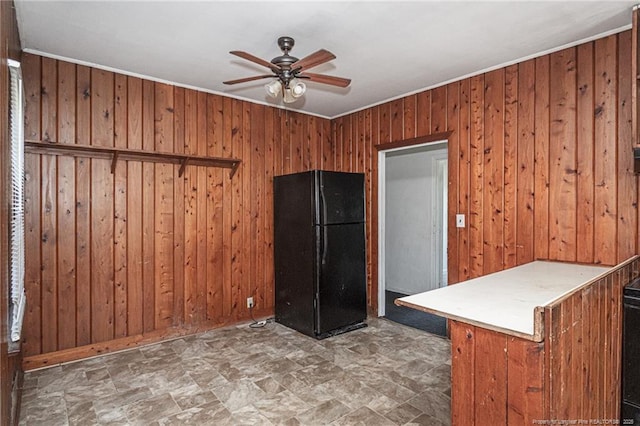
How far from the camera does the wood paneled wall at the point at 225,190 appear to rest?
2646 mm

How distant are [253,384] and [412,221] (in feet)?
11.9

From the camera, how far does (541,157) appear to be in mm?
2898

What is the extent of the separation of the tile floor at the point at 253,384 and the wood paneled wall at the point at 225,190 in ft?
1.51

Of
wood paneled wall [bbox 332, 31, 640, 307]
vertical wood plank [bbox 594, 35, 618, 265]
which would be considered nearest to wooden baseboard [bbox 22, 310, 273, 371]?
wood paneled wall [bbox 332, 31, 640, 307]

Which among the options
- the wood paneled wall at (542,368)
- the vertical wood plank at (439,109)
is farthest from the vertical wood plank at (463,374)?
the vertical wood plank at (439,109)

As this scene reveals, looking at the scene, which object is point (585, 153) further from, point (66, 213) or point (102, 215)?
point (66, 213)

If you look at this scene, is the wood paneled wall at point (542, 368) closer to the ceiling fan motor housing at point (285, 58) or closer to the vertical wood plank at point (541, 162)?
the vertical wood plank at point (541, 162)

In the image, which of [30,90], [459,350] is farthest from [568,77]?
[30,90]

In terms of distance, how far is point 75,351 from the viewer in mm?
3018

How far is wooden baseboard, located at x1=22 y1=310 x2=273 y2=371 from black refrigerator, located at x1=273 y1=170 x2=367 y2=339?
79cm

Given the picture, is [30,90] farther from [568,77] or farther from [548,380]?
[568,77]

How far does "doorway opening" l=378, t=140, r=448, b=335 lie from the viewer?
17.1ft

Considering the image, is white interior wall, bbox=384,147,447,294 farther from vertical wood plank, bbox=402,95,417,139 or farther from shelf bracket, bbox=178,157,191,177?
shelf bracket, bbox=178,157,191,177

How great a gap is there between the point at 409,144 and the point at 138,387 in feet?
10.8
